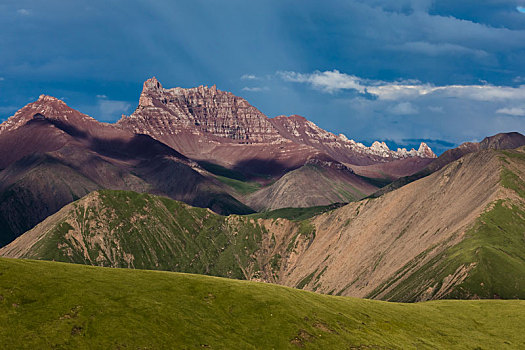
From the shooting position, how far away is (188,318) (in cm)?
7456

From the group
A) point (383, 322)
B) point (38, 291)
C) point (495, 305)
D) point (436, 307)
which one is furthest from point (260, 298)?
point (495, 305)

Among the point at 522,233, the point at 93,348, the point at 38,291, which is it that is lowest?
the point at 93,348

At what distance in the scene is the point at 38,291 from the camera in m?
70.6

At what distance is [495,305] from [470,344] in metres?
29.2

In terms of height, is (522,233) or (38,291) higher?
(522,233)

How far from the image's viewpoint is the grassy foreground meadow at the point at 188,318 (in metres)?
64.3

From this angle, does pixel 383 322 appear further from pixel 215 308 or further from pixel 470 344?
pixel 215 308

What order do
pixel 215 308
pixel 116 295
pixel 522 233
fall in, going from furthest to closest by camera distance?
pixel 522 233, pixel 215 308, pixel 116 295

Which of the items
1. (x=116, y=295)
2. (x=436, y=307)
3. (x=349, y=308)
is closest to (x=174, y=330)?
(x=116, y=295)

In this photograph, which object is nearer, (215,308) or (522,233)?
(215,308)

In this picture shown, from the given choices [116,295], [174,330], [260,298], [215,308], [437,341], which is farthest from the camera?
[437,341]

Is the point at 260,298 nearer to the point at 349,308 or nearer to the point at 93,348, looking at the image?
the point at 349,308

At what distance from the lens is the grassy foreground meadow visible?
64.3 meters

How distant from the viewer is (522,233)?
189 metres
